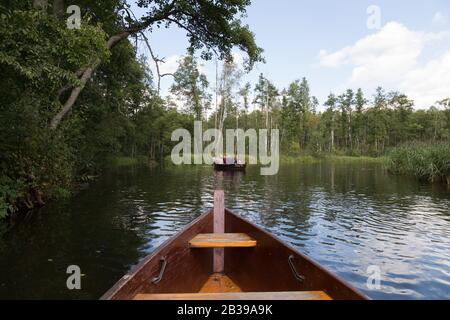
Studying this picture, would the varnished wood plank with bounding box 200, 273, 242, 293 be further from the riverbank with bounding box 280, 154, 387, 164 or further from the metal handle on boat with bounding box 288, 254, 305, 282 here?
the riverbank with bounding box 280, 154, 387, 164

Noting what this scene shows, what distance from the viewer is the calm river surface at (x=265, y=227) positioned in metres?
6.60

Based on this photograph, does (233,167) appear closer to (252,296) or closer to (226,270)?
(226,270)

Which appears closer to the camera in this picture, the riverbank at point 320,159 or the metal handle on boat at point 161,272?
the metal handle on boat at point 161,272

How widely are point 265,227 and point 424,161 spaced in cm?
1646

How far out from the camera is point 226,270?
6.49 metres

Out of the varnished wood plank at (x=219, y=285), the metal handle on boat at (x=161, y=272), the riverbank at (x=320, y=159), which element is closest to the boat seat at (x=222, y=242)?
the varnished wood plank at (x=219, y=285)

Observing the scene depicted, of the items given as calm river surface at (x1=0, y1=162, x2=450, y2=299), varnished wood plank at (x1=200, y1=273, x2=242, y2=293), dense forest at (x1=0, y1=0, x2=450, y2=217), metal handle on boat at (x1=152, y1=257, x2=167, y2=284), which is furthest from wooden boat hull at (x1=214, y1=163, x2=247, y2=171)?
metal handle on boat at (x1=152, y1=257, x2=167, y2=284)

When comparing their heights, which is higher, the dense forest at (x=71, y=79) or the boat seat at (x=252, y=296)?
the dense forest at (x=71, y=79)

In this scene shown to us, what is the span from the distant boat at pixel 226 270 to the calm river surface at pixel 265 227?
1672mm

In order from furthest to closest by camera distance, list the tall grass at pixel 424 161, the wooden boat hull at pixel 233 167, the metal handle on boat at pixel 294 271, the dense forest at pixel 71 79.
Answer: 1. the wooden boat hull at pixel 233 167
2. the tall grass at pixel 424 161
3. the dense forest at pixel 71 79
4. the metal handle on boat at pixel 294 271

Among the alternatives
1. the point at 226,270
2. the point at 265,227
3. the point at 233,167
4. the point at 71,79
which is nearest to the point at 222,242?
the point at 226,270

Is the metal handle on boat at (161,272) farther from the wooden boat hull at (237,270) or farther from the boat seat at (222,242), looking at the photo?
the boat seat at (222,242)
